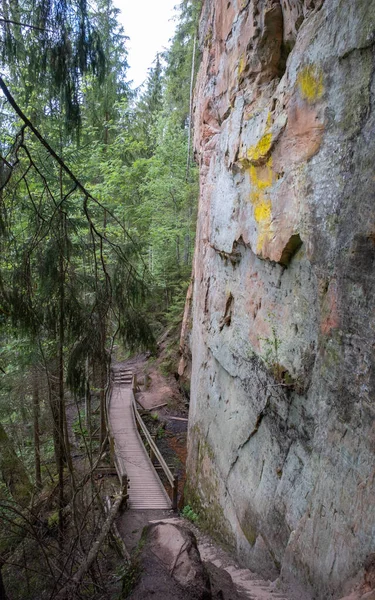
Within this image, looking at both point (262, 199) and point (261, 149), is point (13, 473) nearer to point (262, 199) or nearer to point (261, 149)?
point (262, 199)

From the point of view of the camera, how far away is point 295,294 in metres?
5.34

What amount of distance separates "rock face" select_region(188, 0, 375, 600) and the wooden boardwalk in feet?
5.40

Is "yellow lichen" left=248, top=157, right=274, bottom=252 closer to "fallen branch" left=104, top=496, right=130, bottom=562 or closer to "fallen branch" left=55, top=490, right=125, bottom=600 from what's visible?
"fallen branch" left=55, top=490, right=125, bottom=600

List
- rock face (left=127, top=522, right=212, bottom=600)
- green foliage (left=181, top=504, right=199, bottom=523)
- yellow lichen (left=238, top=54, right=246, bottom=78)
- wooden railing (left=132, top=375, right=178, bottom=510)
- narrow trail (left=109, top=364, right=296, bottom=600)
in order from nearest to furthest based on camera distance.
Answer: rock face (left=127, top=522, right=212, bottom=600) → narrow trail (left=109, top=364, right=296, bottom=600) → yellow lichen (left=238, top=54, right=246, bottom=78) → green foliage (left=181, top=504, right=199, bottom=523) → wooden railing (left=132, top=375, right=178, bottom=510)

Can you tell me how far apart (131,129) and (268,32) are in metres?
15.5

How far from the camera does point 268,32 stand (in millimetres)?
6285

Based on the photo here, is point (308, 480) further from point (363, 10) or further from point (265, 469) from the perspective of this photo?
point (363, 10)

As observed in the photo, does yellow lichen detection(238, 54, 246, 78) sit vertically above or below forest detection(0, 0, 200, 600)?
above

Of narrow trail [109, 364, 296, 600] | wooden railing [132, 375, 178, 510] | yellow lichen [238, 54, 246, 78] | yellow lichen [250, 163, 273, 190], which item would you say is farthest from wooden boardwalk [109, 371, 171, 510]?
yellow lichen [238, 54, 246, 78]

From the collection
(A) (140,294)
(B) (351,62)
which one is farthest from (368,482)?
(B) (351,62)

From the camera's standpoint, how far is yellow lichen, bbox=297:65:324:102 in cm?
467

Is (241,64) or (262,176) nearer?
(262,176)

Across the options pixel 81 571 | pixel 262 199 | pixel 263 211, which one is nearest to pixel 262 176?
pixel 262 199

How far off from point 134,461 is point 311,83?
10224mm
